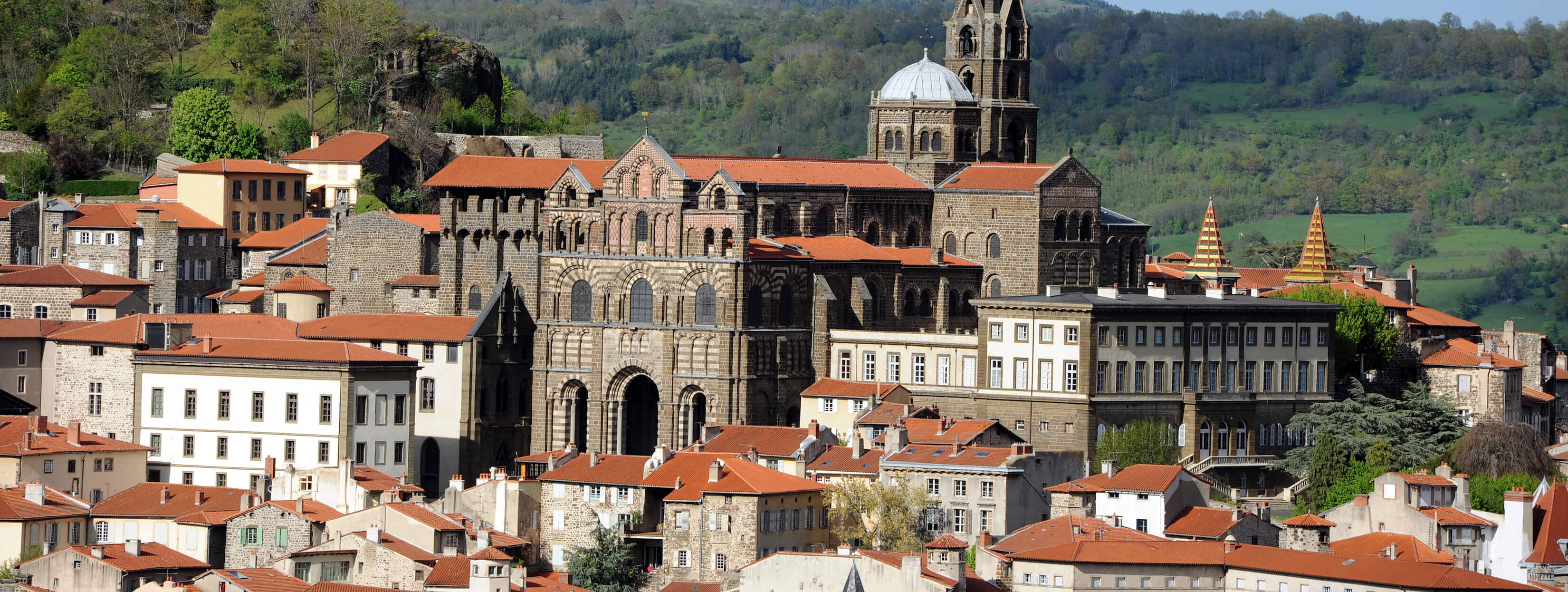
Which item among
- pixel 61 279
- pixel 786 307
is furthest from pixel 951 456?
pixel 61 279

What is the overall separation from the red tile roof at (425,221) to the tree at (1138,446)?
31.3m

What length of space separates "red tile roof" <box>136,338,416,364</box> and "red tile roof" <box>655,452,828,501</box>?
16.8 meters

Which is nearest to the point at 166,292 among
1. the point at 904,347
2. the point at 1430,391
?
the point at 904,347

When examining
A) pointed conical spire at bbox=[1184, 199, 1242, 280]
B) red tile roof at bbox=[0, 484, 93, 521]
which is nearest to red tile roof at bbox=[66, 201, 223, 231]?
red tile roof at bbox=[0, 484, 93, 521]

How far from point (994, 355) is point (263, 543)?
27515 mm

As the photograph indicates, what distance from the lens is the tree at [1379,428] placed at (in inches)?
4419

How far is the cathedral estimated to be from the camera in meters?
117

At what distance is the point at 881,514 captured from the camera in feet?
322

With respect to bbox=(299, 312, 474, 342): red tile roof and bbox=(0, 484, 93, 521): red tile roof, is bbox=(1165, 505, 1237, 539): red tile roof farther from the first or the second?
bbox=(0, 484, 93, 521): red tile roof

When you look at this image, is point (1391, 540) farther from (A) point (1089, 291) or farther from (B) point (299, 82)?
(B) point (299, 82)

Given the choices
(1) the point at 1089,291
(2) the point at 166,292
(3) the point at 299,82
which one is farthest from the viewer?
(3) the point at 299,82

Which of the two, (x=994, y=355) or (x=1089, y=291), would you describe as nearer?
(x=994, y=355)

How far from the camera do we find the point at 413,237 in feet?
417

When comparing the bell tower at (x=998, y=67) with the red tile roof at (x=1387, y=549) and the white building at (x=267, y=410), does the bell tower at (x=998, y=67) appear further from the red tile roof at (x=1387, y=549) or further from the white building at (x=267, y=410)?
the red tile roof at (x=1387, y=549)
